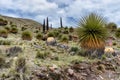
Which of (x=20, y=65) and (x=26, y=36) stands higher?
(x=26, y=36)

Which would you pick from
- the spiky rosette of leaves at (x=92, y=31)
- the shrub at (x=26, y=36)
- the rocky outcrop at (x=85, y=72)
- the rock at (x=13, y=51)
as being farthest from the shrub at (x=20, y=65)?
the shrub at (x=26, y=36)

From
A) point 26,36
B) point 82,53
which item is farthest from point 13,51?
point 26,36

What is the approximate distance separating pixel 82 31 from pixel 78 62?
335 centimetres

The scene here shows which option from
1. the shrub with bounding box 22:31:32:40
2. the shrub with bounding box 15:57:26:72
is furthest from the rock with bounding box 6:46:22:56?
the shrub with bounding box 22:31:32:40

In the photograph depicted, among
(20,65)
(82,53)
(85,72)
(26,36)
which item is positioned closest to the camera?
(20,65)

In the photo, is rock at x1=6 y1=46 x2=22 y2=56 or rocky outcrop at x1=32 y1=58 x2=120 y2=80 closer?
rocky outcrop at x1=32 y1=58 x2=120 y2=80

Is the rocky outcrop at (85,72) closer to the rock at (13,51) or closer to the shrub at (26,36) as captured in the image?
the rock at (13,51)

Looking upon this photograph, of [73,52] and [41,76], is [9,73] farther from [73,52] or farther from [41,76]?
[73,52]

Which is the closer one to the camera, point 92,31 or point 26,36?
point 92,31

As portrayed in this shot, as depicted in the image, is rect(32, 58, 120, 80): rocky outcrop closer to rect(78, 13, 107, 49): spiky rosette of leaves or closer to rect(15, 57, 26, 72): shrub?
rect(15, 57, 26, 72): shrub

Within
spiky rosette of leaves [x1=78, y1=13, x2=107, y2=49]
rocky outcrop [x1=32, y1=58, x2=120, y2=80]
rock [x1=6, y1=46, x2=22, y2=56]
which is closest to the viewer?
rocky outcrop [x1=32, y1=58, x2=120, y2=80]

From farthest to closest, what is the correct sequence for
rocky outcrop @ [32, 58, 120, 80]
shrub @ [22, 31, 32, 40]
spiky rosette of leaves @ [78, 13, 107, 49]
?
shrub @ [22, 31, 32, 40], spiky rosette of leaves @ [78, 13, 107, 49], rocky outcrop @ [32, 58, 120, 80]

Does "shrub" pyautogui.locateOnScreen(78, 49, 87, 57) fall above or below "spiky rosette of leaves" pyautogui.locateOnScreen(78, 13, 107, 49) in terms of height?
below

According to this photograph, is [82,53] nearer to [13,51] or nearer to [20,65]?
[13,51]
